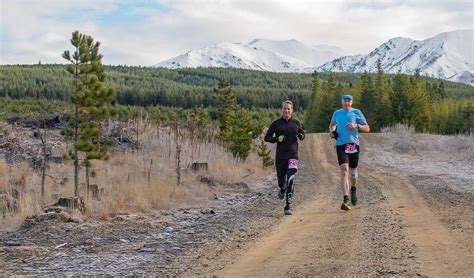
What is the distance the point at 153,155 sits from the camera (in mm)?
19406

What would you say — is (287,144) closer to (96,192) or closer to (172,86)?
(96,192)

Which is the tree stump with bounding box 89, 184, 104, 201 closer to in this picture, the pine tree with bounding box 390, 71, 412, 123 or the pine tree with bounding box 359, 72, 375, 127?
the pine tree with bounding box 390, 71, 412, 123

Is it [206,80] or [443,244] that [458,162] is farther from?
[206,80]

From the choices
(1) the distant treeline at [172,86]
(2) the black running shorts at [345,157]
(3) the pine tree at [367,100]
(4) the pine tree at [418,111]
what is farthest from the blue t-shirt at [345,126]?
(1) the distant treeline at [172,86]

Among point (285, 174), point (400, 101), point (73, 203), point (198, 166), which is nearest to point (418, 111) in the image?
point (400, 101)

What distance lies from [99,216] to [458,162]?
1664 centimetres

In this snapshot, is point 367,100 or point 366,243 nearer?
point 366,243

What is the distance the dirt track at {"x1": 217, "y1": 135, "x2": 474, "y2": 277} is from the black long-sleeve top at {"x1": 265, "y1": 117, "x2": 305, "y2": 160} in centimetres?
110

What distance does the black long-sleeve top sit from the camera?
406 inches

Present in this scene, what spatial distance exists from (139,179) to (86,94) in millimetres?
2392

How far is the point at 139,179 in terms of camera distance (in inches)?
512

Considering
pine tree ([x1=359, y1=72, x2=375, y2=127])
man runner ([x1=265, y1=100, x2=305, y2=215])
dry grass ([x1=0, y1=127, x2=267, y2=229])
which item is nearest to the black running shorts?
man runner ([x1=265, y1=100, x2=305, y2=215])

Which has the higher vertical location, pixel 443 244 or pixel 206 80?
pixel 206 80

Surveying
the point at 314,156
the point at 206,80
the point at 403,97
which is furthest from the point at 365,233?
the point at 206,80
